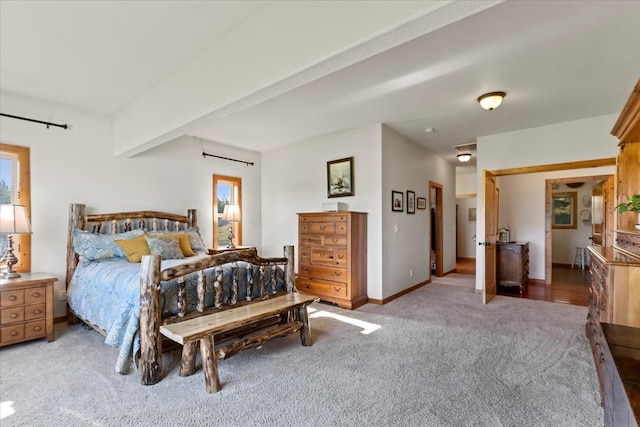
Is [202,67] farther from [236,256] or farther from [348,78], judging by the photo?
[236,256]

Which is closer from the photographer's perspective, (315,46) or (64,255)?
(315,46)

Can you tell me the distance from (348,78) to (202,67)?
51.8 inches

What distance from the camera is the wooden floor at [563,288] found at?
14.9ft

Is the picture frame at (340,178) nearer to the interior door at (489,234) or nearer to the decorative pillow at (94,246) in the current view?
the interior door at (489,234)

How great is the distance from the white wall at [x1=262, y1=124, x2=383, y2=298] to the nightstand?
333 cm

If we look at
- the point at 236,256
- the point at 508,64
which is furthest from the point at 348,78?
the point at 236,256

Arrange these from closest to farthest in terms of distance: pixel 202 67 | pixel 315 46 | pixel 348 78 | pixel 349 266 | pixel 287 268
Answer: pixel 315 46, pixel 202 67, pixel 348 78, pixel 287 268, pixel 349 266

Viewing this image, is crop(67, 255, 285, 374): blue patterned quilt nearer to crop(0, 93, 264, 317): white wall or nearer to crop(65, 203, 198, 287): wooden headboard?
crop(65, 203, 198, 287): wooden headboard

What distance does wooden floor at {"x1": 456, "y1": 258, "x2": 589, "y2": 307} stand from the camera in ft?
14.9

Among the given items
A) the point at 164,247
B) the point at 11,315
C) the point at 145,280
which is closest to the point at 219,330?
the point at 145,280

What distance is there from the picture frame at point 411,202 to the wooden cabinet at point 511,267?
168 centimetres

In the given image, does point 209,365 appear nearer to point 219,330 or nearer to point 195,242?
point 219,330

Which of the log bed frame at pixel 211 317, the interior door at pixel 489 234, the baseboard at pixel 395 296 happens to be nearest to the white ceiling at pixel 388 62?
the interior door at pixel 489 234

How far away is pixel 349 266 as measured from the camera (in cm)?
414
